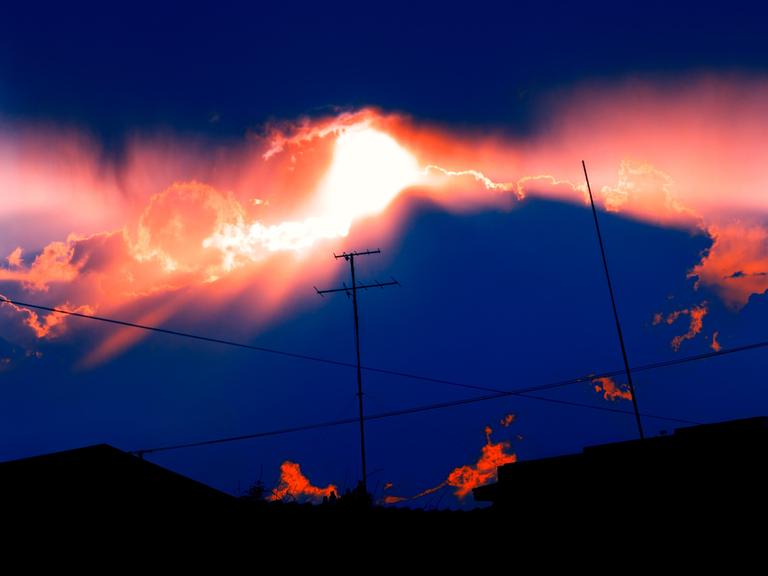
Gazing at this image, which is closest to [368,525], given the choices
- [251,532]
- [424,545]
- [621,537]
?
[424,545]

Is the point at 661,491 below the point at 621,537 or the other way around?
the other way around

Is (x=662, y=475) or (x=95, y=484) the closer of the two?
(x=95, y=484)

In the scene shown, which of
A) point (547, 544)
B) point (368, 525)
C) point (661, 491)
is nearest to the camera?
point (661, 491)

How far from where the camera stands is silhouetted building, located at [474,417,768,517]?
12.0m

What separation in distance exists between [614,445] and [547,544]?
2641 mm

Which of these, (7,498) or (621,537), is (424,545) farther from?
(7,498)

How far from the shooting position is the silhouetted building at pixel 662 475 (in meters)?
12.0

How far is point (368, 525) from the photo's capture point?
1458cm

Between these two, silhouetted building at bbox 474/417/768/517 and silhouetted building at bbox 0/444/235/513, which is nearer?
silhouetted building at bbox 0/444/235/513

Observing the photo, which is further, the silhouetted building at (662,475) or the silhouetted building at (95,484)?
the silhouetted building at (662,475)

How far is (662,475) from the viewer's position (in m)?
12.5

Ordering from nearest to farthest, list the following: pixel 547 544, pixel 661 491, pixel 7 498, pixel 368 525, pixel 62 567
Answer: pixel 62 567 → pixel 7 498 → pixel 661 491 → pixel 547 544 → pixel 368 525

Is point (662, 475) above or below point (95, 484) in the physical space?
below

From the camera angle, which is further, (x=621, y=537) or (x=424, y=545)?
(x=424, y=545)
